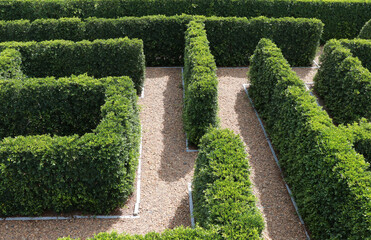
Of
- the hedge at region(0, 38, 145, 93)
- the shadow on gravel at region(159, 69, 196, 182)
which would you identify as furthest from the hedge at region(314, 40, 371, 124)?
the hedge at region(0, 38, 145, 93)

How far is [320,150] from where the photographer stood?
1009cm

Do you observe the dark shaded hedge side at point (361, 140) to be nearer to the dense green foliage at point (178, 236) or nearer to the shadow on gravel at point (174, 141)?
the shadow on gravel at point (174, 141)

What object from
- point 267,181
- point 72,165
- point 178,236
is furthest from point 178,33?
point 178,236

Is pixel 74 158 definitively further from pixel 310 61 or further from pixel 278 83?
pixel 310 61

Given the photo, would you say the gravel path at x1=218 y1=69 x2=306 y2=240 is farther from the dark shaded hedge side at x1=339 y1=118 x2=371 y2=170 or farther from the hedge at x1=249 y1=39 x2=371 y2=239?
the dark shaded hedge side at x1=339 y1=118 x2=371 y2=170

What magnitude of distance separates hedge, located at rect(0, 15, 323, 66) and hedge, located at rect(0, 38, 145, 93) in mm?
2055

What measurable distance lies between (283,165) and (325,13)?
12554 mm

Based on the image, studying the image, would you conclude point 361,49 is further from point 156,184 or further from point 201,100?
point 156,184

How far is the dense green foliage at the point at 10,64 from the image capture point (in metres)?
13.7

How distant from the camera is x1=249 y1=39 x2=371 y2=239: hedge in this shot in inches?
352

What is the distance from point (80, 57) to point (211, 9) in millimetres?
8664

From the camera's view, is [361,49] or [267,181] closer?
[267,181]

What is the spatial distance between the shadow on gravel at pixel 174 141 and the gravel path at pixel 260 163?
1.99m

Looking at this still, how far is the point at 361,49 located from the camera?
1634 cm
